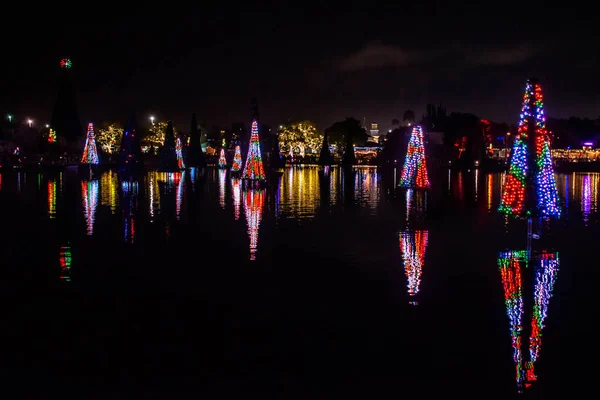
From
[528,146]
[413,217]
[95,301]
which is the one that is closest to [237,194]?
[413,217]

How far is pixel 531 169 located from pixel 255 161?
23.4 m

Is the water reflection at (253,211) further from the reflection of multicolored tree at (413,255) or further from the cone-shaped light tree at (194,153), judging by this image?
the cone-shaped light tree at (194,153)

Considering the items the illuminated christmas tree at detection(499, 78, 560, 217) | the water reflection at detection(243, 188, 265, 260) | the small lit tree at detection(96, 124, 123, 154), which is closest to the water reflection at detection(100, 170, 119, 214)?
the water reflection at detection(243, 188, 265, 260)

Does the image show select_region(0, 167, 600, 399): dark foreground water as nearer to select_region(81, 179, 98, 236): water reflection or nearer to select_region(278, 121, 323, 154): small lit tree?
select_region(81, 179, 98, 236): water reflection

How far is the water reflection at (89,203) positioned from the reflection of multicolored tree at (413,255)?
7.28 m

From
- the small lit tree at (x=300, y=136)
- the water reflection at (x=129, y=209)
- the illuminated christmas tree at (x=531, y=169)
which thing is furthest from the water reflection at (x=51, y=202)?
the small lit tree at (x=300, y=136)

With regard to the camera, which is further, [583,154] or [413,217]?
[583,154]

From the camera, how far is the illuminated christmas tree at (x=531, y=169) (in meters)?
13.5

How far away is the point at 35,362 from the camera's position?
6629 mm

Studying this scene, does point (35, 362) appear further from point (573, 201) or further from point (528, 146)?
point (573, 201)

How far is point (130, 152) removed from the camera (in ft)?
140

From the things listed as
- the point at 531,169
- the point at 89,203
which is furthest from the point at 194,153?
the point at 531,169

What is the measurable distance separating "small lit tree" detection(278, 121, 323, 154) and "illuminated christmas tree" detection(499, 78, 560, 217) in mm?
92535

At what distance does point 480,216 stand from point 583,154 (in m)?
82.7
